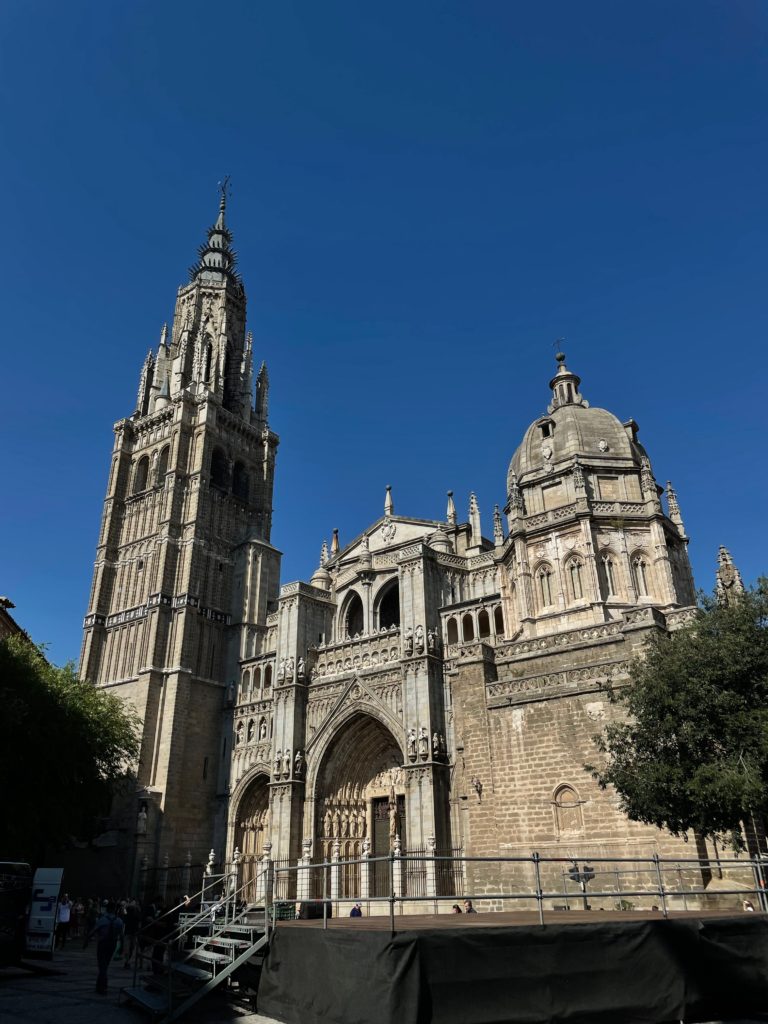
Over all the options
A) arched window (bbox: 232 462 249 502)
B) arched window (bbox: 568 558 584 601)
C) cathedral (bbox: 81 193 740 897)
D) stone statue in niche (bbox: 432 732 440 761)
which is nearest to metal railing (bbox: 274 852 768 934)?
cathedral (bbox: 81 193 740 897)

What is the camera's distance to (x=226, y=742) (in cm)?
3806

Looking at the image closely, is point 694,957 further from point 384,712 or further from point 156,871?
point 156,871

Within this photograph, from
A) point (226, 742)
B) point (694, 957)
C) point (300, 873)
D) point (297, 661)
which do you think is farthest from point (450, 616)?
point (694, 957)

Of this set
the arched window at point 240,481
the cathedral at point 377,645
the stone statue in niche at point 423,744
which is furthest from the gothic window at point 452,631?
the arched window at point 240,481

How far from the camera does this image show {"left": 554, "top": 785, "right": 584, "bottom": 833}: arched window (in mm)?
19031

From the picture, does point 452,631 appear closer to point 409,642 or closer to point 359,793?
point 409,642

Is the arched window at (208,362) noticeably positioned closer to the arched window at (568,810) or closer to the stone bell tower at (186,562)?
the stone bell tower at (186,562)

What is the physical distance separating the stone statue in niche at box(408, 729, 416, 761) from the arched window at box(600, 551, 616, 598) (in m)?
9.00

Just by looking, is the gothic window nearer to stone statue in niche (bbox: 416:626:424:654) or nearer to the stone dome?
stone statue in niche (bbox: 416:626:424:654)

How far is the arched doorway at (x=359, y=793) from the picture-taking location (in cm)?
3102

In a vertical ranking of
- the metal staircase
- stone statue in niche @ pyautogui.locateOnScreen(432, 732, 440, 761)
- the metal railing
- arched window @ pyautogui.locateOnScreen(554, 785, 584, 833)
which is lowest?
the metal staircase

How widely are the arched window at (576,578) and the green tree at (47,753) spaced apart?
19.3 meters

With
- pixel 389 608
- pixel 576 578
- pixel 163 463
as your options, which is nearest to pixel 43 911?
pixel 576 578

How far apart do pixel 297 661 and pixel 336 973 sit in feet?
84.7
